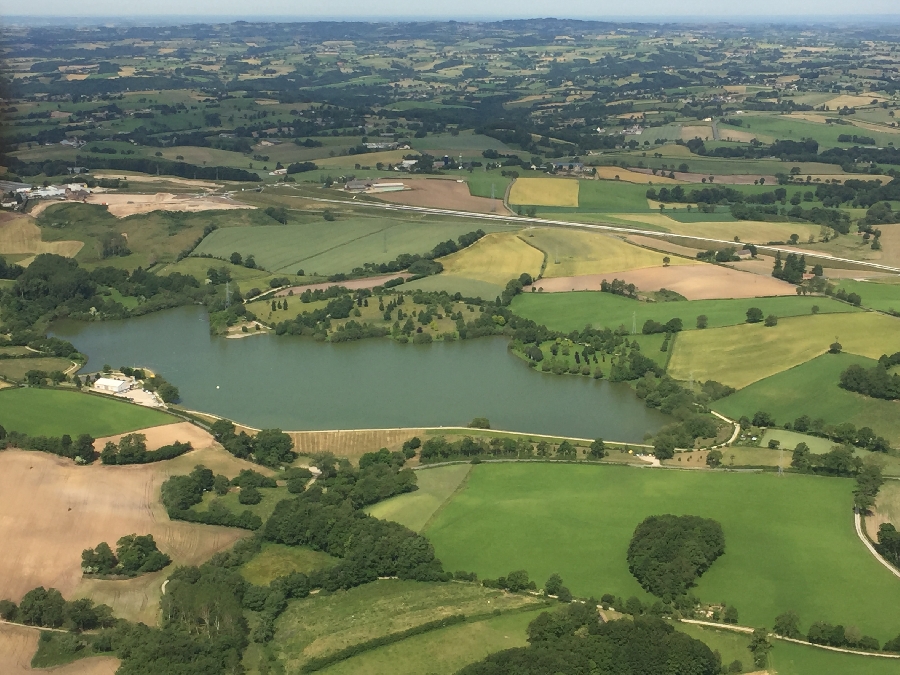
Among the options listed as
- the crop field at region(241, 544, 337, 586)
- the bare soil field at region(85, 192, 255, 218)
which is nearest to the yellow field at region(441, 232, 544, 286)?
the bare soil field at region(85, 192, 255, 218)

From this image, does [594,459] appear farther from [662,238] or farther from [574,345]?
[662,238]

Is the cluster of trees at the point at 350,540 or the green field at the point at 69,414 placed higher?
the cluster of trees at the point at 350,540

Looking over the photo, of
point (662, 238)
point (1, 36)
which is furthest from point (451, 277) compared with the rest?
point (1, 36)

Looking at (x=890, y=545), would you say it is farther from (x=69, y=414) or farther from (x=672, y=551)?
(x=69, y=414)

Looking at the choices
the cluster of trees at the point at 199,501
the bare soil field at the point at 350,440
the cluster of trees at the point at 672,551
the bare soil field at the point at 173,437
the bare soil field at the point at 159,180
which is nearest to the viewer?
the cluster of trees at the point at 672,551

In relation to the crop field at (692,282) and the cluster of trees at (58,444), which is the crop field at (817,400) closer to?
the crop field at (692,282)

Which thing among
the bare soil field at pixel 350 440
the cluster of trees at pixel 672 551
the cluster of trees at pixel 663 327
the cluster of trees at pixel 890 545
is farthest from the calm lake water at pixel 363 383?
the cluster of trees at pixel 890 545

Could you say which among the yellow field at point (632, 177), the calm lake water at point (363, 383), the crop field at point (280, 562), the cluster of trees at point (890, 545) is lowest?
the calm lake water at point (363, 383)

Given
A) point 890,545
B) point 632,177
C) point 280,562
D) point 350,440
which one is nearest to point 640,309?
point 350,440
